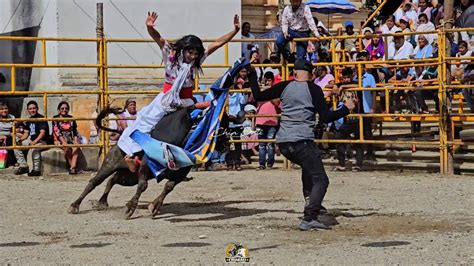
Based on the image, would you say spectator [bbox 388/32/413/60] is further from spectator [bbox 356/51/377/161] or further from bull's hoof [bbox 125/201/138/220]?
bull's hoof [bbox 125/201/138/220]

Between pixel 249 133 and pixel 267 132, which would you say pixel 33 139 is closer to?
pixel 249 133

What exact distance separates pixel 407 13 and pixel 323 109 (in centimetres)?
1102

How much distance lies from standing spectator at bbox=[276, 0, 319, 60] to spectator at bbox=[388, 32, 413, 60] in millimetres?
1885

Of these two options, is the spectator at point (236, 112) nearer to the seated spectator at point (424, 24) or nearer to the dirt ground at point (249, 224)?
the dirt ground at point (249, 224)

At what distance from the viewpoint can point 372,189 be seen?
1439cm

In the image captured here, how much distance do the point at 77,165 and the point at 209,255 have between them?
8.89 meters

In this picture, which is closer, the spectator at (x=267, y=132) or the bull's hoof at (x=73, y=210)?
the bull's hoof at (x=73, y=210)

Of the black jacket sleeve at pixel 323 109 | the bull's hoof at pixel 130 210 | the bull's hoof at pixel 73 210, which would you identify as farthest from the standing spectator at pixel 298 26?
the black jacket sleeve at pixel 323 109

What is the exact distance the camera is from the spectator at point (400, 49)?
1823 centimetres

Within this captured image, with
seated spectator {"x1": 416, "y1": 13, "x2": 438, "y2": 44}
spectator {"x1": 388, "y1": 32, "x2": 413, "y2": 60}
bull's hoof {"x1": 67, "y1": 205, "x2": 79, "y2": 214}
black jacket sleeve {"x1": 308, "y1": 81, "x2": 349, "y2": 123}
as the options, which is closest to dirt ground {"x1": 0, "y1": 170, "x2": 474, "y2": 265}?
bull's hoof {"x1": 67, "y1": 205, "x2": 79, "y2": 214}

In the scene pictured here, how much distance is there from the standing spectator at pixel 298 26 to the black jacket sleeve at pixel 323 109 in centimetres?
622

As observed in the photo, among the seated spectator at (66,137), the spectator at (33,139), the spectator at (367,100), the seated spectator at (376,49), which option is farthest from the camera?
the seated spectator at (376,49)

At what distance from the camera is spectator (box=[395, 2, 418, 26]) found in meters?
20.8

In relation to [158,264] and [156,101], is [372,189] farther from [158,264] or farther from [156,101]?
[158,264]
